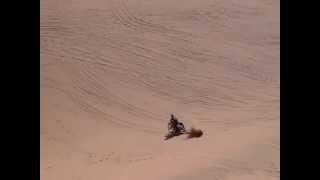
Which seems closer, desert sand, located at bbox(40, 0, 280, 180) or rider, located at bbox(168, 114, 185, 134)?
desert sand, located at bbox(40, 0, 280, 180)

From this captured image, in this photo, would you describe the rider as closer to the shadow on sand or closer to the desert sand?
the shadow on sand

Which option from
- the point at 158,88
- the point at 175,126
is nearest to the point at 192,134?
the point at 175,126

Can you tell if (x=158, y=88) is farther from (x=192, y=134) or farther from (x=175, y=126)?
(x=192, y=134)

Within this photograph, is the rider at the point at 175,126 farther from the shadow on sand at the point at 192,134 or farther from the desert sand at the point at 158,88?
the desert sand at the point at 158,88

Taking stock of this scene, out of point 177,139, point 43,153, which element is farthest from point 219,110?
point 43,153

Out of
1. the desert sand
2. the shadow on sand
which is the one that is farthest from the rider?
the desert sand

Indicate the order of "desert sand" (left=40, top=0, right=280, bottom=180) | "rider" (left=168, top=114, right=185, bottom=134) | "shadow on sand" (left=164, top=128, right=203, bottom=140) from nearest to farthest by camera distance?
"desert sand" (left=40, top=0, right=280, bottom=180) < "shadow on sand" (left=164, top=128, right=203, bottom=140) < "rider" (left=168, top=114, right=185, bottom=134)
